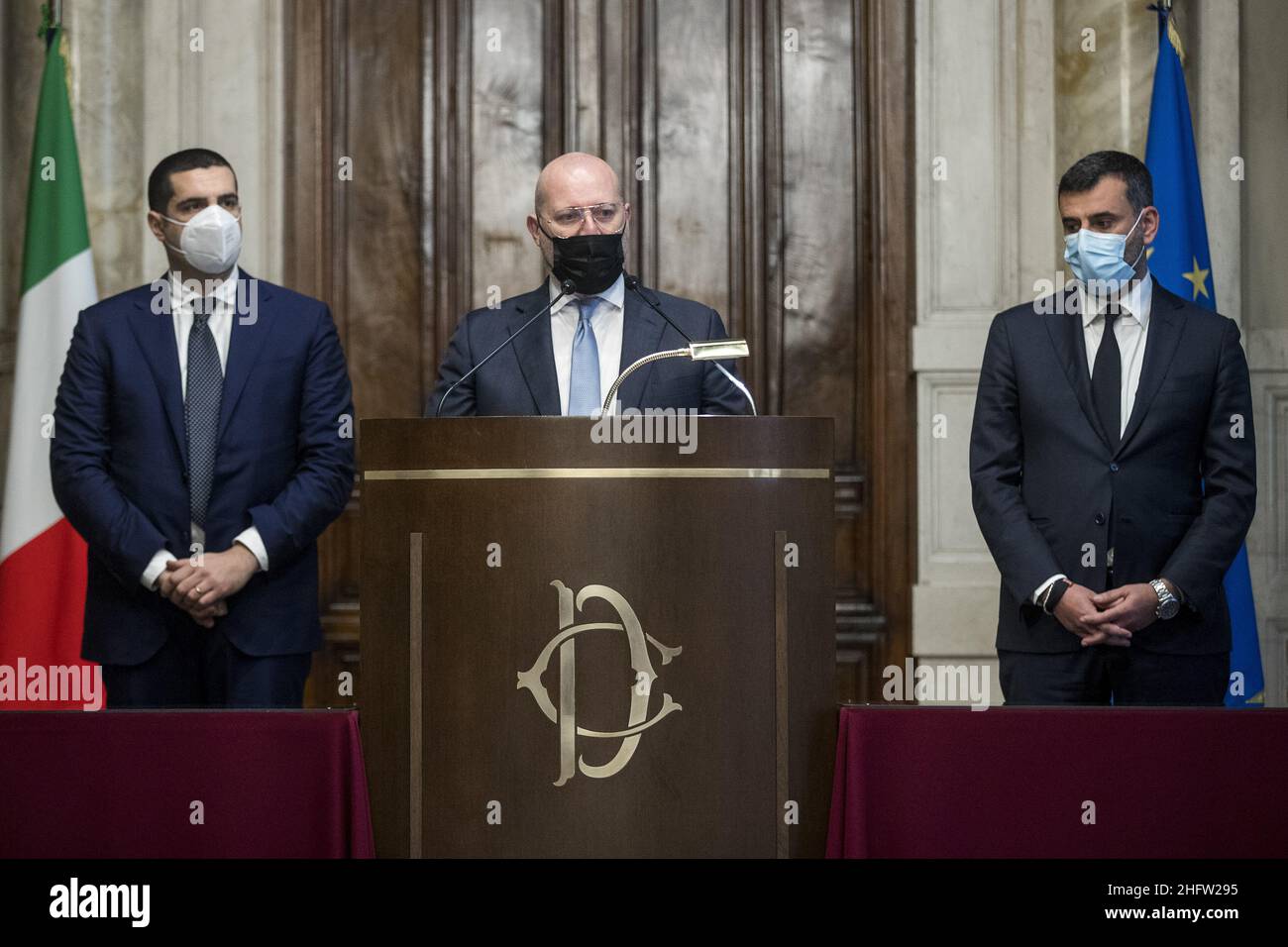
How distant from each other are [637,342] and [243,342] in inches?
39.0

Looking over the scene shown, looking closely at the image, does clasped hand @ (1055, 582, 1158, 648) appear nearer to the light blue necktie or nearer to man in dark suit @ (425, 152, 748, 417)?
man in dark suit @ (425, 152, 748, 417)

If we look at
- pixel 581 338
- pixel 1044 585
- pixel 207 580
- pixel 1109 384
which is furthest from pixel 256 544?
pixel 1109 384

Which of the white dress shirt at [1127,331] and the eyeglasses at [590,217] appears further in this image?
the white dress shirt at [1127,331]

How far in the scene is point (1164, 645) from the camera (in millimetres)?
3227

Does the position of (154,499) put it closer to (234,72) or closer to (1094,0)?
(234,72)

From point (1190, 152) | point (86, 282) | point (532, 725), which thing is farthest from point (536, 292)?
point (1190, 152)

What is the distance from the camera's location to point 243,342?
346cm

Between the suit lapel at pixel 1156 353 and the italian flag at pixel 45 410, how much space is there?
3.12m

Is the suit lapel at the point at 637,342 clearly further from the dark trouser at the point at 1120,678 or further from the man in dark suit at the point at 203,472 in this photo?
the dark trouser at the point at 1120,678

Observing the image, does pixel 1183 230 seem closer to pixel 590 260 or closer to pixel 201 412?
pixel 590 260

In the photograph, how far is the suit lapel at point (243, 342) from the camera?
3416 mm

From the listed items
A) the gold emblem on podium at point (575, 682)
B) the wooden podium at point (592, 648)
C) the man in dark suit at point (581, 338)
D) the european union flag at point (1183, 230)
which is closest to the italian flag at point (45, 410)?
the man in dark suit at point (581, 338)

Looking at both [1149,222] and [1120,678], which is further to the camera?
[1149,222]
